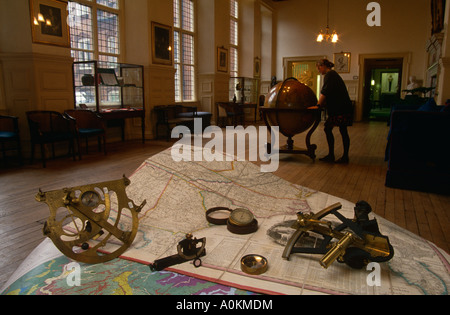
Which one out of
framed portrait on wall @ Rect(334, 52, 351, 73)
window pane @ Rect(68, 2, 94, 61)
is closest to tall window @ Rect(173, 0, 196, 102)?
window pane @ Rect(68, 2, 94, 61)

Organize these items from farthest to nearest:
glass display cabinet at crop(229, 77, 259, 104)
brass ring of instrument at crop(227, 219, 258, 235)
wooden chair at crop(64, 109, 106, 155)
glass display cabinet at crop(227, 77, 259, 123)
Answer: glass display cabinet at crop(229, 77, 259, 104), glass display cabinet at crop(227, 77, 259, 123), wooden chair at crop(64, 109, 106, 155), brass ring of instrument at crop(227, 219, 258, 235)

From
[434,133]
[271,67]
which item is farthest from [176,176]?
[271,67]

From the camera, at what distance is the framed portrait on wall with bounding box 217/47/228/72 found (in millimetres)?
11805

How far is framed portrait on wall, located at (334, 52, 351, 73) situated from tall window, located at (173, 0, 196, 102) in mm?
7047

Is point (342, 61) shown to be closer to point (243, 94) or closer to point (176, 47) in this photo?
point (243, 94)

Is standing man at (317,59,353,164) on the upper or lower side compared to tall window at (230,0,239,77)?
lower

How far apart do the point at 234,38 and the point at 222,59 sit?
2.82 metres

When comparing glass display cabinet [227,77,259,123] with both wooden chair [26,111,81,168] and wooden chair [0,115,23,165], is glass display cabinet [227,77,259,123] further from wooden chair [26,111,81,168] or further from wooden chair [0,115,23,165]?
wooden chair [0,115,23,165]

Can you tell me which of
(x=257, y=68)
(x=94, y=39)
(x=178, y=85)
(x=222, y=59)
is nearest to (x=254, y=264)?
(x=94, y=39)

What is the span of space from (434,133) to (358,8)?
12360 mm

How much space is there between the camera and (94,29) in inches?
307

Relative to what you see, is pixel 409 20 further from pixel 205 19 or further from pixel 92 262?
pixel 92 262


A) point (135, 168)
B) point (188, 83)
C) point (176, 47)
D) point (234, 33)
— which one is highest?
point (234, 33)

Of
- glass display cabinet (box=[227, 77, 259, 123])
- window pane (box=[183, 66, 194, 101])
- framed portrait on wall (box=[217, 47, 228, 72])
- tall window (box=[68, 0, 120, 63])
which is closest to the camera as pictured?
tall window (box=[68, 0, 120, 63])
